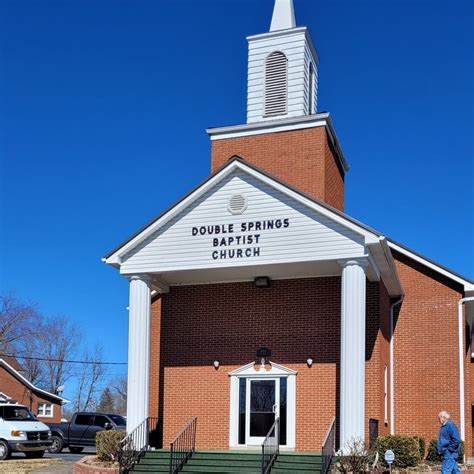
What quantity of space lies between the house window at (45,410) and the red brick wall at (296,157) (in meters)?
32.2

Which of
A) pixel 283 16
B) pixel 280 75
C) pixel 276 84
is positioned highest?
pixel 283 16

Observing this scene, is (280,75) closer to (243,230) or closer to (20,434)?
(243,230)

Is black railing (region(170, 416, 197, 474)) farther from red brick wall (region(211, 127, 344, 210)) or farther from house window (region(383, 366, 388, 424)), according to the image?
red brick wall (region(211, 127, 344, 210))

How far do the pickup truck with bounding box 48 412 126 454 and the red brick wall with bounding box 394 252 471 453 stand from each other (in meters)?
11.8

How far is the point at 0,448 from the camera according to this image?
25000 millimetres

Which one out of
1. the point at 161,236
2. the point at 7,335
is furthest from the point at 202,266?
the point at 7,335

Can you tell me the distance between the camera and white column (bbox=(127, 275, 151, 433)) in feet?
66.6

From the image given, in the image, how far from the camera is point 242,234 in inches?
799

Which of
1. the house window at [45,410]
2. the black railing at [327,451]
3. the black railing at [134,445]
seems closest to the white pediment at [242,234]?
the black railing at [134,445]

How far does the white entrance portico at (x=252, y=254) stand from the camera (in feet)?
62.4

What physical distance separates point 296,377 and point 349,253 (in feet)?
14.0

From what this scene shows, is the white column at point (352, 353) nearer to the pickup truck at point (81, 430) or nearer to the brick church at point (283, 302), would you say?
the brick church at point (283, 302)

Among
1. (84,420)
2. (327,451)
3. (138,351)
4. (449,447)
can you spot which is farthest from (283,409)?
(84,420)

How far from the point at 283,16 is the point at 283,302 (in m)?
10.0
